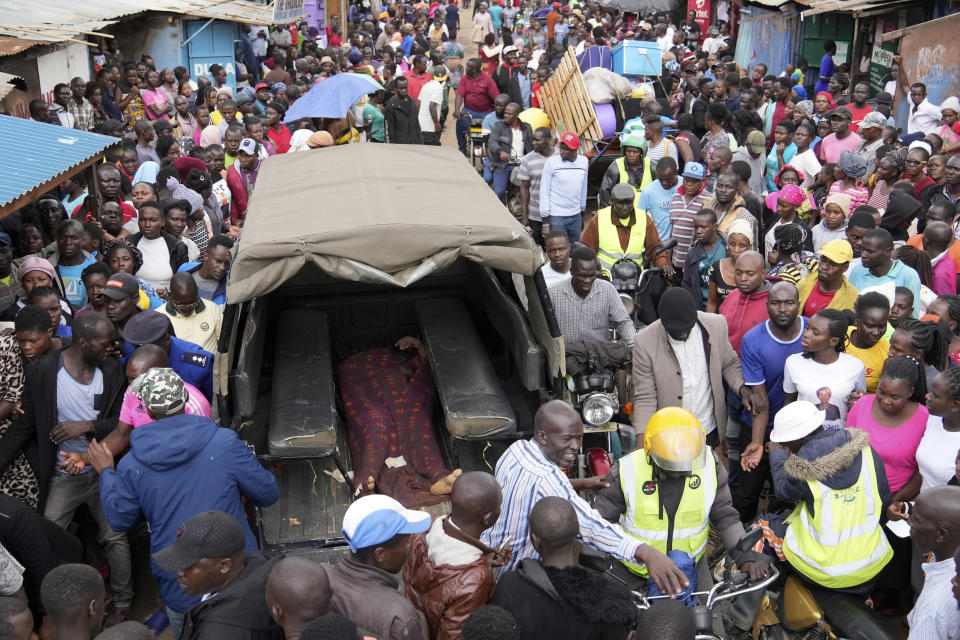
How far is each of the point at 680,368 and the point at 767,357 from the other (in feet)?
1.85

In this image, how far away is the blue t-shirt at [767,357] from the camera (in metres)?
5.80

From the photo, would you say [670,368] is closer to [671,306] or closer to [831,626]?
Result: [671,306]

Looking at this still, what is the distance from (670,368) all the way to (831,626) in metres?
1.86

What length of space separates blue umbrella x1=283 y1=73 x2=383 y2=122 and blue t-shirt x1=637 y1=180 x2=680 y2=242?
5042 millimetres

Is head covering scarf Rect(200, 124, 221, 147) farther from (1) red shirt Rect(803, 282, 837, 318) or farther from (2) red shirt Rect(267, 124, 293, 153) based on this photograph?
(1) red shirt Rect(803, 282, 837, 318)

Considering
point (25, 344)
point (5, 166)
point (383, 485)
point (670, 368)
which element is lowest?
point (383, 485)

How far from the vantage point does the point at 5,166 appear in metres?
6.58

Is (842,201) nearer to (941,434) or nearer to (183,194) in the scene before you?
(941,434)

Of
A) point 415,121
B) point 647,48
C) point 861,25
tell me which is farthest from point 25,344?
point 861,25

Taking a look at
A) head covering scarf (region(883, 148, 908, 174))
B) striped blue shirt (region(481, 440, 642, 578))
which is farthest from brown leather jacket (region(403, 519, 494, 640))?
head covering scarf (region(883, 148, 908, 174))

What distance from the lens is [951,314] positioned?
5.85 m

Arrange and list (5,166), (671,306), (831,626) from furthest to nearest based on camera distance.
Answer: (5,166)
(671,306)
(831,626)

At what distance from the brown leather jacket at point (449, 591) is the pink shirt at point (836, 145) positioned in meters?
8.19

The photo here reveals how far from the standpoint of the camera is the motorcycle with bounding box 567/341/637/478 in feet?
19.2
